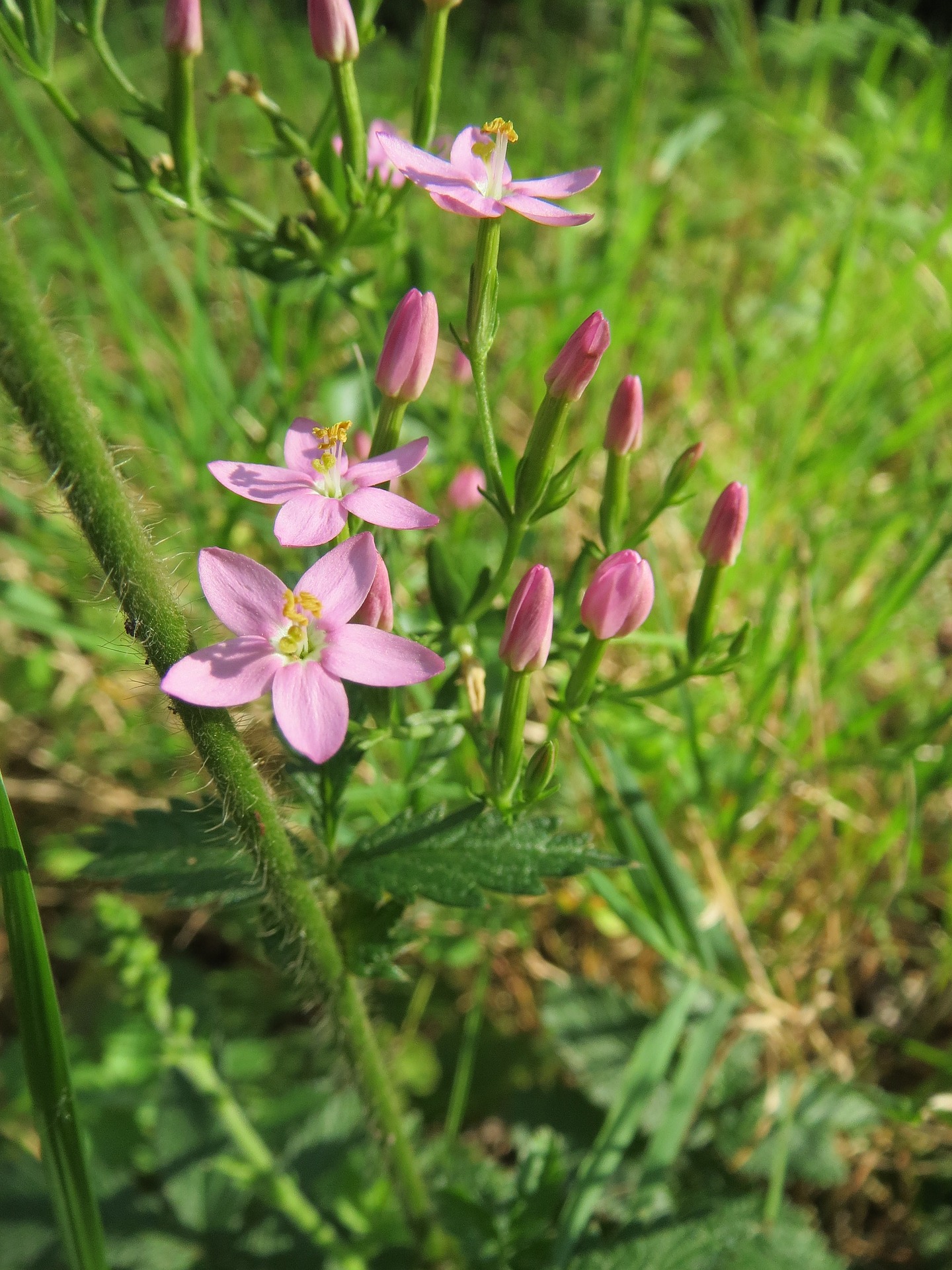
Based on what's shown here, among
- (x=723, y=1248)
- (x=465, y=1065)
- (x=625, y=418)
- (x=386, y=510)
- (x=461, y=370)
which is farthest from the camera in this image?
(x=461, y=370)

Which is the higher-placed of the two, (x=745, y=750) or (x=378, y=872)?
(x=378, y=872)

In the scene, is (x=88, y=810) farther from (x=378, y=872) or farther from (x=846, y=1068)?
(x=846, y=1068)

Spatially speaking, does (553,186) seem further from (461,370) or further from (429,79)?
(461,370)

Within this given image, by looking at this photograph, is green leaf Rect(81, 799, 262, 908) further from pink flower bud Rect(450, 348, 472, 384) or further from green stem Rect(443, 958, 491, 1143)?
pink flower bud Rect(450, 348, 472, 384)

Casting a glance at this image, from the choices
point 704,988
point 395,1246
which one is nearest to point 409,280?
point 704,988

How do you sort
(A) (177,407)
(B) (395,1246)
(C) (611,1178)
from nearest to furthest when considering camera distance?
(B) (395,1246), (C) (611,1178), (A) (177,407)

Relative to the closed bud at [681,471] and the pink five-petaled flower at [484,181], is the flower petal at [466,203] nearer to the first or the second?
the pink five-petaled flower at [484,181]

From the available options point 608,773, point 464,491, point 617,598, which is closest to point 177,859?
point 617,598

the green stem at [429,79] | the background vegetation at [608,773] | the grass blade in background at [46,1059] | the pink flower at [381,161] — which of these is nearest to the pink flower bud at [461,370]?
the background vegetation at [608,773]
